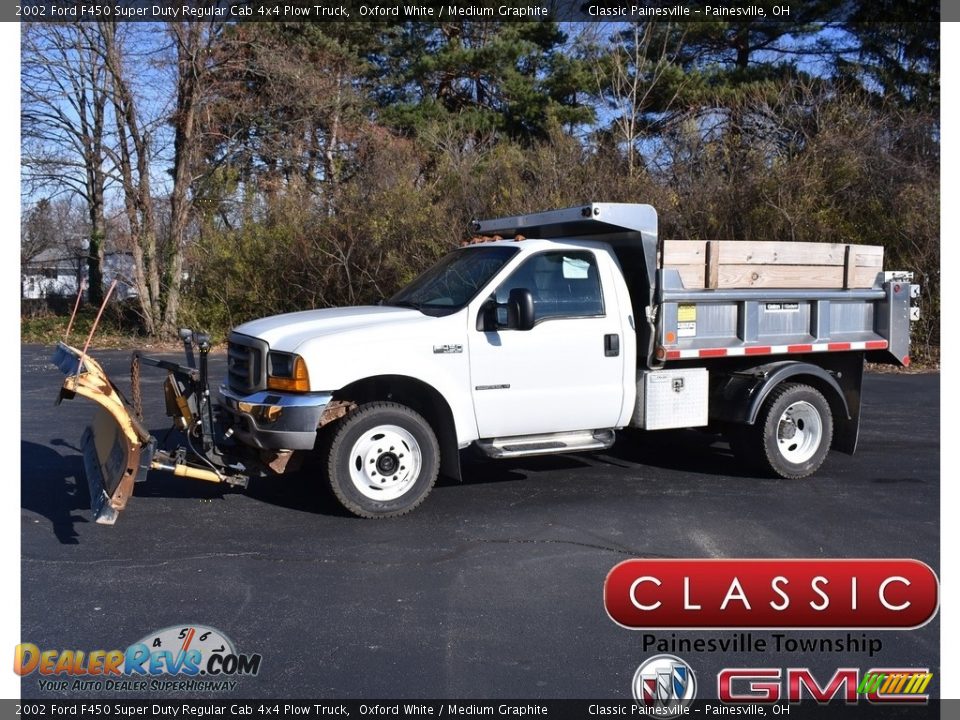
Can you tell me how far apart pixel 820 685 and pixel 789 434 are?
422 centimetres

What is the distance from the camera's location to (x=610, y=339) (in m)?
7.41

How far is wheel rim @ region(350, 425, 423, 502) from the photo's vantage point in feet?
21.8

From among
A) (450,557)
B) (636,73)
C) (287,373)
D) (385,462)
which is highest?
(636,73)

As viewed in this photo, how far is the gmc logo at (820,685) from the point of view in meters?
4.18

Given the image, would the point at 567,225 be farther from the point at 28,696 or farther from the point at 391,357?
the point at 28,696

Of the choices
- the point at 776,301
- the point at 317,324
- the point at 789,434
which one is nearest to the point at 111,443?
the point at 317,324

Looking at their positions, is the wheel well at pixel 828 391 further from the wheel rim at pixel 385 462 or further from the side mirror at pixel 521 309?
the wheel rim at pixel 385 462

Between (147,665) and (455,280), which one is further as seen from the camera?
(455,280)

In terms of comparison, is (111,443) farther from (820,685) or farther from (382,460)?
(820,685)

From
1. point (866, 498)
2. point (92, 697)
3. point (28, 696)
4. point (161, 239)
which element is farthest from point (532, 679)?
point (161, 239)

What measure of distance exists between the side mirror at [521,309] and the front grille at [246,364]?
73.5 inches

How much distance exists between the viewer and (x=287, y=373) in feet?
21.3

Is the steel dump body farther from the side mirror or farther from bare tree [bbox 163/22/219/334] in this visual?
bare tree [bbox 163/22/219/334]

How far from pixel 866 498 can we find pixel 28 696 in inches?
246
